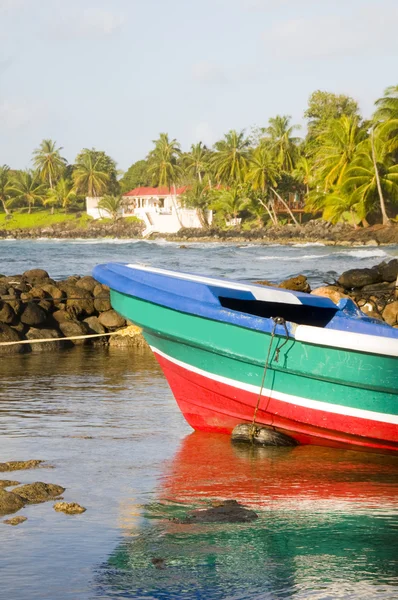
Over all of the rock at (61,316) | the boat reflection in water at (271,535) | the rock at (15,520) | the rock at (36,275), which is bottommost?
the boat reflection in water at (271,535)

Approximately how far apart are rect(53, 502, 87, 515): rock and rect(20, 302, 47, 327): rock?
909 cm

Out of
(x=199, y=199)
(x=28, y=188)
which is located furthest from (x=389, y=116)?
(x=28, y=188)

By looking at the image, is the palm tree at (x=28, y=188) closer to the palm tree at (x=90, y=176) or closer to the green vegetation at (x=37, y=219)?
the green vegetation at (x=37, y=219)

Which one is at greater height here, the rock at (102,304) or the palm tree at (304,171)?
the palm tree at (304,171)

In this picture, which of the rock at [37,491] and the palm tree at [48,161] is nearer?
the rock at [37,491]

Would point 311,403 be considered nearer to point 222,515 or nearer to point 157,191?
point 222,515

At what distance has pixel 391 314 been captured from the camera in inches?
564

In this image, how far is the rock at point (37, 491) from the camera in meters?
5.80

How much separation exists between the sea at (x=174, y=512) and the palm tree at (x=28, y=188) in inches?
4993

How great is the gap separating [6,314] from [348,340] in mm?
8520

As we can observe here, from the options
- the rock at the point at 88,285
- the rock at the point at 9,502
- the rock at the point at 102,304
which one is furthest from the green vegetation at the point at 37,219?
the rock at the point at 9,502

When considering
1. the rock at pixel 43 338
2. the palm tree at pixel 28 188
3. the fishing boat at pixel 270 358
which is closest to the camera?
the fishing boat at pixel 270 358

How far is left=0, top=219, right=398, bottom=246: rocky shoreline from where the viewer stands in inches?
2872

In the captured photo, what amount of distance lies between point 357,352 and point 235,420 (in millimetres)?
1490
